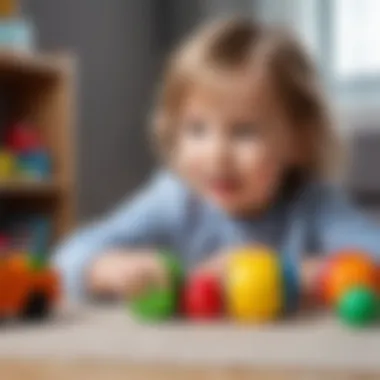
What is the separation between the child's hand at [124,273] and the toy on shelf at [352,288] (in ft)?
0.38

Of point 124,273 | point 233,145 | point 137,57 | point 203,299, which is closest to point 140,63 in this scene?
point 137,57

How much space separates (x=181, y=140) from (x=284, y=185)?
0.42ft

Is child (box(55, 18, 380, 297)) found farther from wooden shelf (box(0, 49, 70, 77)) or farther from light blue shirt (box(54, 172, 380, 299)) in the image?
wooden shelf (box(0, 49, 70, 77))

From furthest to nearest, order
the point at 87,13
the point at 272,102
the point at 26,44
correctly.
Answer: the point at 87,13
the point at 26,44
the point at 272,102

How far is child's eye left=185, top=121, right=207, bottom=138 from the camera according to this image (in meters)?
0.87

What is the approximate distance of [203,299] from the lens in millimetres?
591

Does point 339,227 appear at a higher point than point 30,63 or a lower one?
lower

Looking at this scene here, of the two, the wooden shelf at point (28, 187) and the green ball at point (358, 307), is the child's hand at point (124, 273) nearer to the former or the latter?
the green ball at point (358, 307)

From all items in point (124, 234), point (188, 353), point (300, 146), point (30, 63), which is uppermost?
point (30, 63)

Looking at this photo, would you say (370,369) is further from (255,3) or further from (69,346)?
(255,3)

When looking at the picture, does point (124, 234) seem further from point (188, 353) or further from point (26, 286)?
point (188, 353)

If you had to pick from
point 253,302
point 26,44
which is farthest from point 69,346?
point 26,44

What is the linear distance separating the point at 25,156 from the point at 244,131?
2.61ft

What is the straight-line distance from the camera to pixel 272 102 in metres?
0.91
